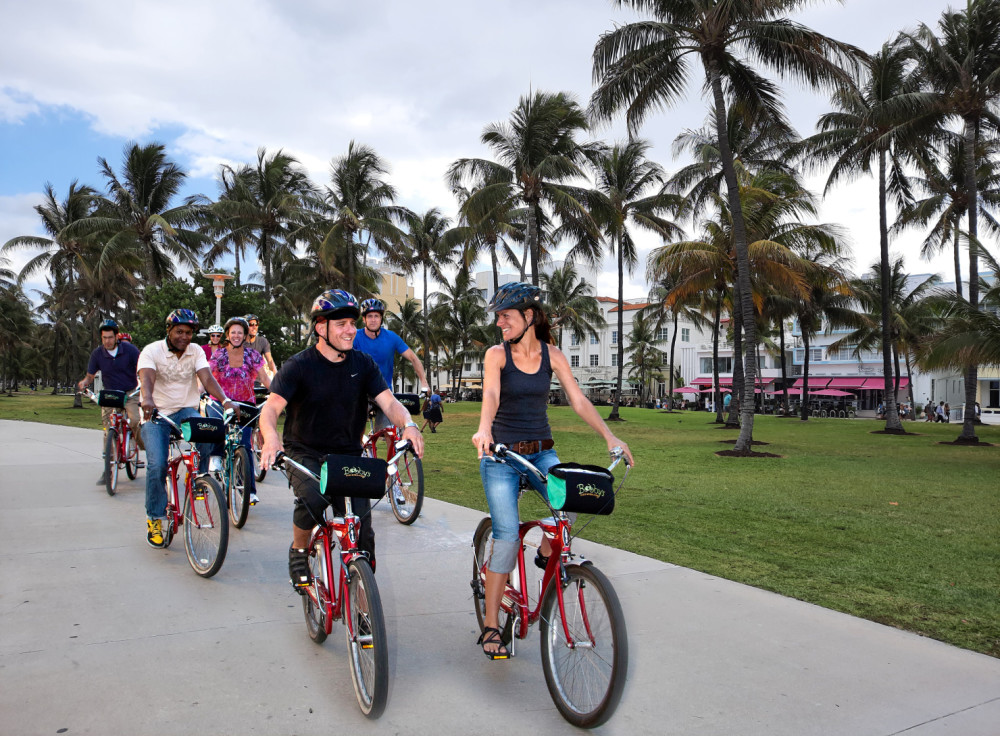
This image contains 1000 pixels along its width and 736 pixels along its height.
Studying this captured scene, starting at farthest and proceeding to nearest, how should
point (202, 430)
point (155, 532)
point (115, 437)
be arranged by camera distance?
1. point (115, 437)
2. point (155, 532)
3. point (202, 430)

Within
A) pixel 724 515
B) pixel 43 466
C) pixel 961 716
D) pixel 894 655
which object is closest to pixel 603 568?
pixel 894 655

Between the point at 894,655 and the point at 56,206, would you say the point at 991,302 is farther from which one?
the point at 56,206

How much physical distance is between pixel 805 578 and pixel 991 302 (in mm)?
12321

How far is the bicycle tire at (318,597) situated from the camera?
350 centimetres

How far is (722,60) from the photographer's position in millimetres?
16016

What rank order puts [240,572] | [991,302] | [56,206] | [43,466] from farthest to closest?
[56,206] → [991,302] → [43,466] → [240,572]

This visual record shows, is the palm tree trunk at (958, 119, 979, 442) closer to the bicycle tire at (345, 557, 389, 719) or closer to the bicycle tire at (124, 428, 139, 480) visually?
the bicycle tire at (124, 428, 139, 480)

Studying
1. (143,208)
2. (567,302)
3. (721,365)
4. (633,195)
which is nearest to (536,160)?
(633,195)

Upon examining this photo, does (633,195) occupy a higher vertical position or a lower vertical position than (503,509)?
higher

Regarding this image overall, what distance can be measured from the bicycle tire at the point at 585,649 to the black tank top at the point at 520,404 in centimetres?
79

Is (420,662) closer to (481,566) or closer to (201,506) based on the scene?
(481,566)

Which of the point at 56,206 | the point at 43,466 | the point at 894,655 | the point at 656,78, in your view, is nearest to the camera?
the point at 894,655

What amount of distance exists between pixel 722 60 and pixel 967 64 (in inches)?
369

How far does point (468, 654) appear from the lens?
375cm
